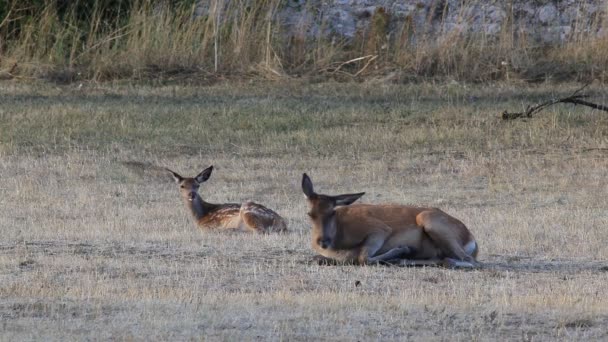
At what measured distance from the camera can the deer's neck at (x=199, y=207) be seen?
14272mm

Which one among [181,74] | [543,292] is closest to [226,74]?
[181,74]

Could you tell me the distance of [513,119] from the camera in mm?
20641

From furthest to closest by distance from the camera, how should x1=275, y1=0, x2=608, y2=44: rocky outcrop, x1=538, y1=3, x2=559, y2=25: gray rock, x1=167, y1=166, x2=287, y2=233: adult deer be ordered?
1. x1=538, y1=3, x2=559, y2=25: gray rock
2. x1=275, y1=0, x2=608, y2=44: rocky outcrop
3. x1=167, y1=166, x2=287, y2=233: adult deer

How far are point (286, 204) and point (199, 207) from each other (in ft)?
5.85

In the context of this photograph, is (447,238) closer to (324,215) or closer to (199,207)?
(324,215)

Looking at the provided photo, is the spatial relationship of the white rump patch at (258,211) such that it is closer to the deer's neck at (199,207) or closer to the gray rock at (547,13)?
the deer's neck at (199,207)

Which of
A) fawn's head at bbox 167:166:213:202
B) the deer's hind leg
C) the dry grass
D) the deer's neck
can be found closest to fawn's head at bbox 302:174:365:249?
the deer's hind leg

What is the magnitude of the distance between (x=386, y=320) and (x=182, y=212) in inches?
270

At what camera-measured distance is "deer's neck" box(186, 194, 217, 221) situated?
14.3 metres

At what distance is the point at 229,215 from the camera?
13.8 meters

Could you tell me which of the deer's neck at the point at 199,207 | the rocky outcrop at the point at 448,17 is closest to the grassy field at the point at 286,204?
the deer's neck at the point at 199,207

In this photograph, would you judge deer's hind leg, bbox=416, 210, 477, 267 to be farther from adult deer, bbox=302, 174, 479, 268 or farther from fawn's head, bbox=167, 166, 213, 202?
fawn's head, bbox=167, 166, 213, 202

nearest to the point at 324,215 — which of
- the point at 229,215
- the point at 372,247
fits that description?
the point at 372,247

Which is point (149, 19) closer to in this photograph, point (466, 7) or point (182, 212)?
point (466, 7)
